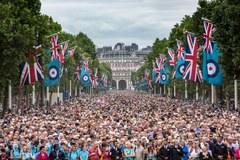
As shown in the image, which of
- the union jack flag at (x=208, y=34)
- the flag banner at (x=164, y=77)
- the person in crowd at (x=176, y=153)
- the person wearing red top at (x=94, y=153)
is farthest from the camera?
the flag banner at (x=164, y=77)

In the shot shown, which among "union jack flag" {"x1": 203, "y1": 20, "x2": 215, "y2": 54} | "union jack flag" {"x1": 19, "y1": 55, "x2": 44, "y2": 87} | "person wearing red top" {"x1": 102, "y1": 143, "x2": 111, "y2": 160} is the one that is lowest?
"person wearing red top" {"x1": 102, "y1": 143, "x2": 111, "y2": 160}

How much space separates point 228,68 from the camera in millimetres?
42375

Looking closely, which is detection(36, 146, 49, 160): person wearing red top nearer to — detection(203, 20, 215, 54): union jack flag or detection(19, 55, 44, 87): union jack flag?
detection(203, 20, 215, 54): union jack flag

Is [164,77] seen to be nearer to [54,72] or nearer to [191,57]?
[54,72]

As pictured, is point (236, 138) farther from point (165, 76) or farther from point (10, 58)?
point (165, 76)

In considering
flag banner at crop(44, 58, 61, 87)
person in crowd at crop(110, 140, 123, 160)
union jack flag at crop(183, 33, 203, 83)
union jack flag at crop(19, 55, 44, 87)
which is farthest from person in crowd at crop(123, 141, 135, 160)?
flag banner at crop(44, 58, 61, 87)

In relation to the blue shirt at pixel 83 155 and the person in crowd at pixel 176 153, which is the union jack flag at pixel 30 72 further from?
the person in crowd at pixel 176 153

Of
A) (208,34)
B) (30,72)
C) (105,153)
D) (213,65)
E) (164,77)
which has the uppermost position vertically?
(208,34)

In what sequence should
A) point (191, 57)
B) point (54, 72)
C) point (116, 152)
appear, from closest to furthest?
point (116, 152) < point (191, 57) < point (54, 72)

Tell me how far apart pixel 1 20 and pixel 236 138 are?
2152 centimetres

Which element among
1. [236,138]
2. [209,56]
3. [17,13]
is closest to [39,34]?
[17,13]

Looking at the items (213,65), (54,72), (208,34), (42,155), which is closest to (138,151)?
(42,155)

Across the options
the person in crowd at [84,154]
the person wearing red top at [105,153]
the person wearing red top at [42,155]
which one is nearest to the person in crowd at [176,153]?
the person wearing red top at [105,153]

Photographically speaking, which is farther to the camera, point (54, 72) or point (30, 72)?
point (54, 72)
